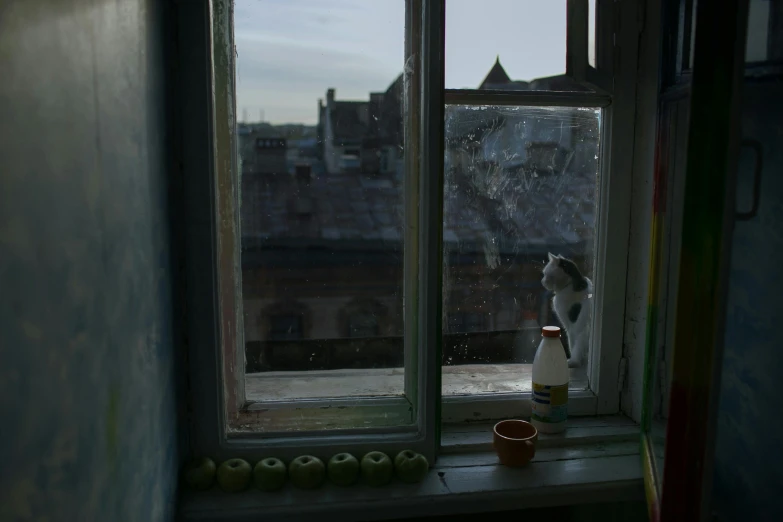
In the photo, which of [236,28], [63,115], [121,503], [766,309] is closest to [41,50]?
[63,115]

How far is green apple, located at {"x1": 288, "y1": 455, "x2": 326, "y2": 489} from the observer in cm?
117

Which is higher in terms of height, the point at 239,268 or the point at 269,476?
the point at 239,268

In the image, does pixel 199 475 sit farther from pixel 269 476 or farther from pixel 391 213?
pixel 391 213

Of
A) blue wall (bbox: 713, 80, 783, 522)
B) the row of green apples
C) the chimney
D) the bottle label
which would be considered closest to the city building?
the chimney

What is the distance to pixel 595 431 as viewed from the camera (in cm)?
139

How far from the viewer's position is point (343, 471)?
1184 mm

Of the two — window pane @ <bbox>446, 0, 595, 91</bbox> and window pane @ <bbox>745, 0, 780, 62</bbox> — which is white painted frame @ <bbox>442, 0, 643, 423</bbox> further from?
window pane @ <bbox>745, 0, 780, 62</bbox>

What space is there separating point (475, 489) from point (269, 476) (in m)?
0.40

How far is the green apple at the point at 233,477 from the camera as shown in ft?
3.82

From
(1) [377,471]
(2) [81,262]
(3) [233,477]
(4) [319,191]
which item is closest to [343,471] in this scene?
(1) [377,471]

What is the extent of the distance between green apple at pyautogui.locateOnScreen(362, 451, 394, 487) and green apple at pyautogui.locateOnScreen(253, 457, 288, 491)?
160 mm

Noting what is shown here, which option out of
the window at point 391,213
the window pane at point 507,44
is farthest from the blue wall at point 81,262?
the window pane at point 507,44

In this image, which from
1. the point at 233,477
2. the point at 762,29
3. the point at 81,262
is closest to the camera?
the point at 81,262

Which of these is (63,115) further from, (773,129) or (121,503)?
(773,129)
